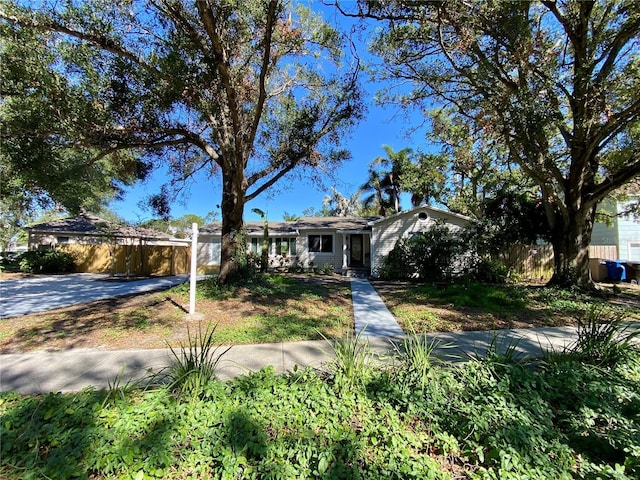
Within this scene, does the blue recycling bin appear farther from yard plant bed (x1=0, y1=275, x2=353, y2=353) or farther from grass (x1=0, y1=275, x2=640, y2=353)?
yard plant bed (x1=0, y1=275, x2=353, y2=353)

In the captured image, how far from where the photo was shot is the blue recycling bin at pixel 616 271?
548 inches

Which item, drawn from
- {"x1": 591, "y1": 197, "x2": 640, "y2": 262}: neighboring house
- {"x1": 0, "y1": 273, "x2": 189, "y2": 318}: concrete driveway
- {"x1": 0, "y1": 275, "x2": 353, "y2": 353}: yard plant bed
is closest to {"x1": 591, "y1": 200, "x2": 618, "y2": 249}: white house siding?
{"x1": 591, "y1": 197, "x2": 640, "y2": 262}: neighboring house

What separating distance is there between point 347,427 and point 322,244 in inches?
696

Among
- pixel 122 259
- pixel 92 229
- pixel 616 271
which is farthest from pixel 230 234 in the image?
pixel 616 271

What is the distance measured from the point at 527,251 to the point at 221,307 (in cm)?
1579

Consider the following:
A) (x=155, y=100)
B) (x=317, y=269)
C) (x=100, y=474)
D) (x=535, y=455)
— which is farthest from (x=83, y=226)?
(x=535, y=455)

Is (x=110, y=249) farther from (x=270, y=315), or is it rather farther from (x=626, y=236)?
(x=626, y=236)

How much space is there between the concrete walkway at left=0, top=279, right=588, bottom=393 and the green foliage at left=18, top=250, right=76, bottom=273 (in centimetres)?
1675

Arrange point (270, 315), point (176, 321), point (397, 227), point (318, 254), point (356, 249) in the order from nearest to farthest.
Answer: point (176, 321) < point (270, 315) < point (397, 227) < point (318, 254) < point (356, 249)

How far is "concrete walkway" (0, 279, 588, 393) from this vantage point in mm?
3852

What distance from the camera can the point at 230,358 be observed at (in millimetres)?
4562

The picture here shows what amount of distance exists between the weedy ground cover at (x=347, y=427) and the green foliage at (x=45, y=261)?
1917 cm

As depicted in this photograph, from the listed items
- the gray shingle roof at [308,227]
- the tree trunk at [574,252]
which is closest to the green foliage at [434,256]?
the tree trunk at [574,252]

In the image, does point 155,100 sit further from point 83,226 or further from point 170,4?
point 83,226
